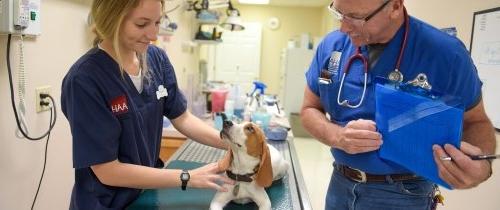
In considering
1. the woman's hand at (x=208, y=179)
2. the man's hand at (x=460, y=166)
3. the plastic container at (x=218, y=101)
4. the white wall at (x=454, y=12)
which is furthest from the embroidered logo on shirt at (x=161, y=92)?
the plastic container at (x=218, y=101)

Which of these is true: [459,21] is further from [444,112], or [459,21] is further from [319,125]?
[444,112]

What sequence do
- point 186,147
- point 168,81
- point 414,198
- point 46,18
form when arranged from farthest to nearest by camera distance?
1. point 186,147
2. point 46,18
3. point 168,81
4. point 414,198

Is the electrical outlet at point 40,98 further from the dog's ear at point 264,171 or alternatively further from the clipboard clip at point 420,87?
the clipboard clip at point 420,87

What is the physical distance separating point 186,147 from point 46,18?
2.99 feet

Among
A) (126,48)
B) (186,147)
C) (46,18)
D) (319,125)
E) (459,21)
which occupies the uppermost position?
(459,21)

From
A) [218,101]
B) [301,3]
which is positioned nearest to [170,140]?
[218,101]

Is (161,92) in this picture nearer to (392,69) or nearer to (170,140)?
(392,69)

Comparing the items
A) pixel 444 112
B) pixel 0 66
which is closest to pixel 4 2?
pixel 0 66

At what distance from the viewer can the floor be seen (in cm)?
178

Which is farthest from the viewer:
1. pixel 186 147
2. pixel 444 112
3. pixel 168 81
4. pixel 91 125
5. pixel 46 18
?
pixel 186 147

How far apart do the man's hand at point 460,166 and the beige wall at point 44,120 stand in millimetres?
1462

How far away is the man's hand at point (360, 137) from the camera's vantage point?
39.5 inches

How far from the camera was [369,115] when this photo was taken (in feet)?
3.76

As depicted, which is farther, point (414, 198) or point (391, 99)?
point (414, 198)
